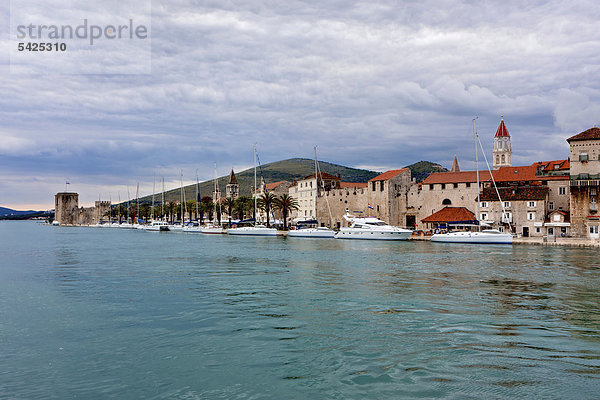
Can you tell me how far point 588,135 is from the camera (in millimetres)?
59750

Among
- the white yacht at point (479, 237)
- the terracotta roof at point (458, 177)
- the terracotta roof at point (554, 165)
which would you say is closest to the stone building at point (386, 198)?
the terracotta roof at point (458, 177)

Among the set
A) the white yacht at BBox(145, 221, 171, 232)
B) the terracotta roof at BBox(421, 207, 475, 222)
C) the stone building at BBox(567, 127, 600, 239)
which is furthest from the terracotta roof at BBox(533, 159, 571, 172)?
the white yacht at BBox(145, 221, 171, 232)

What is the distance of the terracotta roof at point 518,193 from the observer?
6359 cm

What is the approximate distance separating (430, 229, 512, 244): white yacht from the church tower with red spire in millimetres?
62932

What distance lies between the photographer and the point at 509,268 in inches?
1093

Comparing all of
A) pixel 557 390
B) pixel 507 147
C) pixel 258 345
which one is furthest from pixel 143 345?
pixel 507 147

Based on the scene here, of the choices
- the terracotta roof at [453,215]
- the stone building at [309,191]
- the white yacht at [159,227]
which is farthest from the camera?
the white yacht at [159,227]

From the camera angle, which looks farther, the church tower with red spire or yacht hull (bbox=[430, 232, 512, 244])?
the church tower with red spire

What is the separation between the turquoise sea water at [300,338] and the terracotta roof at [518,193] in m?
45.5

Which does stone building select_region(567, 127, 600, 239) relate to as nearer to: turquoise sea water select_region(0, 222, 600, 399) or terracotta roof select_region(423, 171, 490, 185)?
terracotta roof select_region(423, 171, 490, 185)

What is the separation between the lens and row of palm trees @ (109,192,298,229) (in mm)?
90062

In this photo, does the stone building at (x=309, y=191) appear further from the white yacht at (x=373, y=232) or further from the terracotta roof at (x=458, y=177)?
the white yacht at (x=373, y=232)

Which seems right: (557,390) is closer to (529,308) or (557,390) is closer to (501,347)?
(501,347)

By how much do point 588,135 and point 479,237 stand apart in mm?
21863
